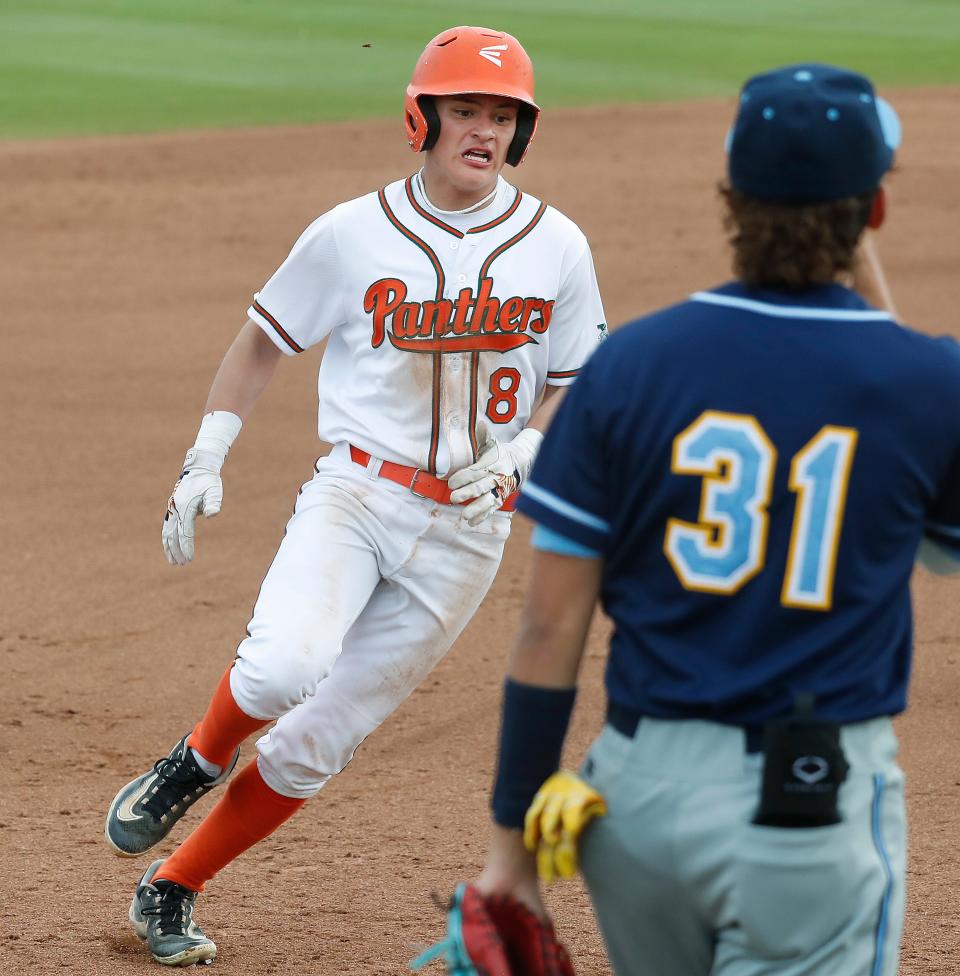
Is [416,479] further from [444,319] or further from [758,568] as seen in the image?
[758,568]

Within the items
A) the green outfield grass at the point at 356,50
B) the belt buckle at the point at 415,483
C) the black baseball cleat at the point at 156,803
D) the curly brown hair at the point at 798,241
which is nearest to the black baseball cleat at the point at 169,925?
the black baseball cleat at the point at 156,803

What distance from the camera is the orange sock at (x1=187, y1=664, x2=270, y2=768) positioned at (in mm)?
3789

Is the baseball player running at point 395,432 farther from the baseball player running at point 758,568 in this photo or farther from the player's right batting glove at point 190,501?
the baseball player running at point 758,568

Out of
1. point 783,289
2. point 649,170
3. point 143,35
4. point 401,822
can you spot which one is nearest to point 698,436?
point 783,289

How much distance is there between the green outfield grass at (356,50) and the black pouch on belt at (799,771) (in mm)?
15501

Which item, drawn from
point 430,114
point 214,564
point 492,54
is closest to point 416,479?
point 430,114

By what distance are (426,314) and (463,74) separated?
0.58 metres

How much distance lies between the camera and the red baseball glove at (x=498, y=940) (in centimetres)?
217

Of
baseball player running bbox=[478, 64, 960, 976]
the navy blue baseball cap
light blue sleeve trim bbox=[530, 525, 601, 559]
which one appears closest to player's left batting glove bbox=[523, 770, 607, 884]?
baseball player running bbox=[478, 64, 960, 976]

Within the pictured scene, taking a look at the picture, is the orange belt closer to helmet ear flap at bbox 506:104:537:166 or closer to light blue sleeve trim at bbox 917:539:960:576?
helmet ear flap at bbox 506:104:537:166

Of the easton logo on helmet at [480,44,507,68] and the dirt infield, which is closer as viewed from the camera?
the easton logo on helmet at [480,44,507,68]

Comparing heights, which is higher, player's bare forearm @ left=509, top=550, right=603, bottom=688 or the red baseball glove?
player's bare forearm @ left=509, top=550, right=603, bottom=688

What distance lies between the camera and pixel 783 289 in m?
2.14

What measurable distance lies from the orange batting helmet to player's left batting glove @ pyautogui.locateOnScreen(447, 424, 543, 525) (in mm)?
747
